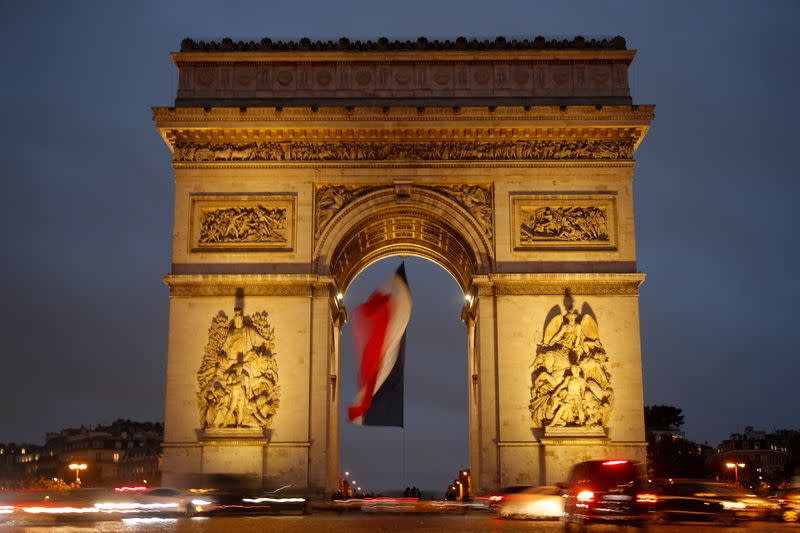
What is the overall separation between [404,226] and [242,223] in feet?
19.9

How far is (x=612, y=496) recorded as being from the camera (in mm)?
17719

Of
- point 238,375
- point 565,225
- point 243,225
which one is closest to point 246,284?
point 243,225

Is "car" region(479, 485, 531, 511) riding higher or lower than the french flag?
lower

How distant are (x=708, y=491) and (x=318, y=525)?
936 cm

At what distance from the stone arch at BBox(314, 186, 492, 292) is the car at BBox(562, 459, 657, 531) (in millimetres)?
15300

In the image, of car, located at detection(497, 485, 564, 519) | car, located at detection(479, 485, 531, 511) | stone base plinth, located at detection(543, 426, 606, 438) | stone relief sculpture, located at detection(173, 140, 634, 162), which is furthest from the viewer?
stone relief sculpture, located at detection(173, 140, 634, 162)

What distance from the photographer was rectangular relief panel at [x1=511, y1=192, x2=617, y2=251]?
33.2m

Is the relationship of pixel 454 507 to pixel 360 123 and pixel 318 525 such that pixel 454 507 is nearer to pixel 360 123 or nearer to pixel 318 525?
pixel 318 525

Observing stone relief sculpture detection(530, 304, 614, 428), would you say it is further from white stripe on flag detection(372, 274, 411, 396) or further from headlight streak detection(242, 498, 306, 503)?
headlight streak detection(242, 498, 306, 503)

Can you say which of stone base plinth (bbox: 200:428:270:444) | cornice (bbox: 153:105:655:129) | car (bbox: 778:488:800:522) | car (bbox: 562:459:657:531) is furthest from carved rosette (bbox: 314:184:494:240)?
car (bbox: 562:459:657:531)

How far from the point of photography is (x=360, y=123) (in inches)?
1319

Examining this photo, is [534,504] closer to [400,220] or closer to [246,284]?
[246,284]

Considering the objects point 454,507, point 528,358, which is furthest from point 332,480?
point 528,358

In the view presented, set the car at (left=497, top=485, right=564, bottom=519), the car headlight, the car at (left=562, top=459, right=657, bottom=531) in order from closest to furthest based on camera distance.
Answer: the car at (left=562, top=459, right=657, bottom=531)
the car headlight
the car at (left=497, top=485, right=564, bottom=519)
